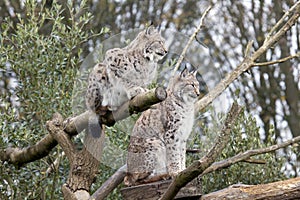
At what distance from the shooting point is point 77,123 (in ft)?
10.4

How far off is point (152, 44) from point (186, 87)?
258 mm

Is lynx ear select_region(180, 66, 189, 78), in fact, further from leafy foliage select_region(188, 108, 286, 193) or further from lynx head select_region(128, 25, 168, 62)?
leafy foliage select_region(188, 108, 286, 193)

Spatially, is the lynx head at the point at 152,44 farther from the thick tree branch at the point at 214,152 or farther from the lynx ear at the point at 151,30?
the thick tree branch at the point at 214,152

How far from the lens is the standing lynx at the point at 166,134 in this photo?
9.67 ft

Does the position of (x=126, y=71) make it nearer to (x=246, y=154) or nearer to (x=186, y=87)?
(x=186, y=87)

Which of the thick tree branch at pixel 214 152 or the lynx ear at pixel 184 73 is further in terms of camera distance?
the lynx ear at pixel 184 73

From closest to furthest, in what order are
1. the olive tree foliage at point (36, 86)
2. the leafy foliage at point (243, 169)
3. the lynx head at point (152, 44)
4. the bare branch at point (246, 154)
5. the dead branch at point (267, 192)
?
the lynx head at point (152, 44)
the dead branch at point (267, 192)
the bare branch at point (246, 154)
the olive tree foliage at point (36, 86)
the leafy foliage at point (243, 169)

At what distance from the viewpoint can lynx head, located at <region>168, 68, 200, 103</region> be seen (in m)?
2.88

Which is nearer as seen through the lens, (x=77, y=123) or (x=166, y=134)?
(x=166, y=134)

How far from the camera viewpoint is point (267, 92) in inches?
298

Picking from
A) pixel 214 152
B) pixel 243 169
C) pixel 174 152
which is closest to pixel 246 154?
pixel 174 152

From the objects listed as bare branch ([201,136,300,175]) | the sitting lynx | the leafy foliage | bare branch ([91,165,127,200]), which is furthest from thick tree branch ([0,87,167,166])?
the leafy foliage

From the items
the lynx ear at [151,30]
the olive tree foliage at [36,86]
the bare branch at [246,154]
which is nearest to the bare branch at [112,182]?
the bare branch at [246,154]

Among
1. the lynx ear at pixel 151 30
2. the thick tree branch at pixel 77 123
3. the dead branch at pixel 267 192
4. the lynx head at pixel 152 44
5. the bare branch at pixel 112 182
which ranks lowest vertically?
the dead branch at pixel 267 192
